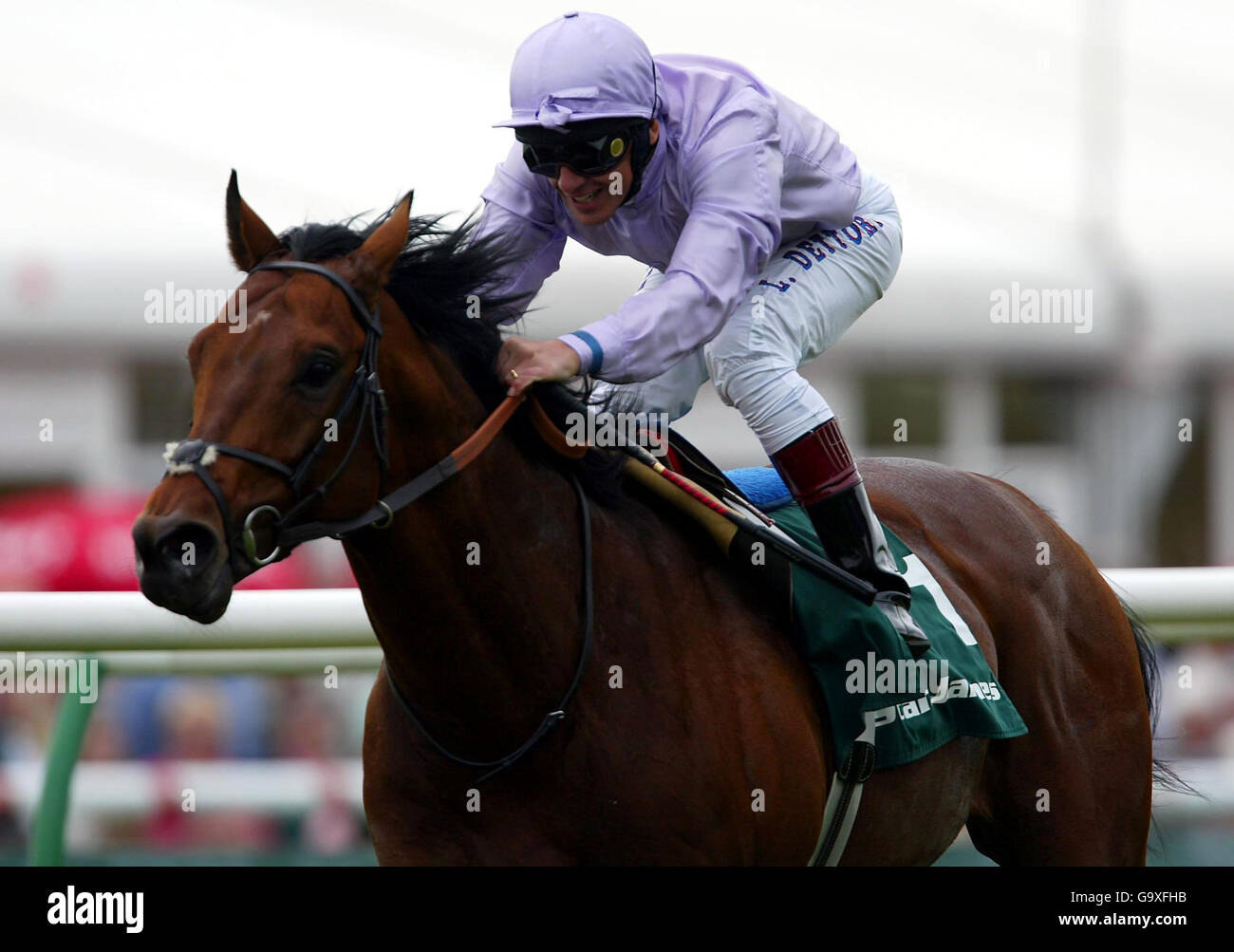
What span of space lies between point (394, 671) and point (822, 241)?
4.50 ft

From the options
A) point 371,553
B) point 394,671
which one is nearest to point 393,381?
point 371,553

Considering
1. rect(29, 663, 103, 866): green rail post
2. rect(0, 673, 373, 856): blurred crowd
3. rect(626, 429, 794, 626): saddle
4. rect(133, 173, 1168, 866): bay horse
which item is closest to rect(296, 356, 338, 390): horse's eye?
rect(133, 173, 1168, 866): bay horse

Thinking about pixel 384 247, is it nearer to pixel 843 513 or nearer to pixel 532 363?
pixel 532 363

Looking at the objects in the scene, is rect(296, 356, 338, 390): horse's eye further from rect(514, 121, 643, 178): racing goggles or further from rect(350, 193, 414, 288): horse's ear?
rect(514, 121, 643, 178): racing goggles

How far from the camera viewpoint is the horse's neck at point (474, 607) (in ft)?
8.08

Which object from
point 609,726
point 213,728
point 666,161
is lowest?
point 213,728

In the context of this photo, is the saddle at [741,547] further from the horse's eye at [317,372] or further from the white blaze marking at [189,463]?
the white blaze marking at [189,463]

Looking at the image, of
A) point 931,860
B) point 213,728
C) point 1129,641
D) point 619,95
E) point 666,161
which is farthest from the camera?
point 213,728

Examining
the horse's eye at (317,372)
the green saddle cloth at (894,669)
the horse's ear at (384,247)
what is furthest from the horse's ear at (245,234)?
the green saddle cloth at (894,669)

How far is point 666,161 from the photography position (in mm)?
2928

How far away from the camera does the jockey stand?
2.67 meters

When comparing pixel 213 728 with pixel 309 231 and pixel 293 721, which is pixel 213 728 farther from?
pixel 309 231

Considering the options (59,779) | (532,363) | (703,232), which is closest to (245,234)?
(532,363)

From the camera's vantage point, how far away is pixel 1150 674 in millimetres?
3836
